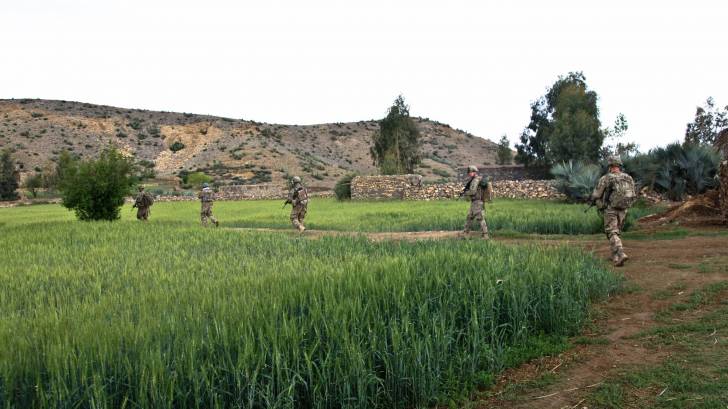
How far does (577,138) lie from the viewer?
137ft

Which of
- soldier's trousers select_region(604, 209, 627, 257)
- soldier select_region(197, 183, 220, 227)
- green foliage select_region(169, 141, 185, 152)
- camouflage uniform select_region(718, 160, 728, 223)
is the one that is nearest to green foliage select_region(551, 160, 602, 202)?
camouflage uniform select_region(718, 160, 728, 223)

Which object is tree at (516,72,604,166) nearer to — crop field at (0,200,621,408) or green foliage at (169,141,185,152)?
crop field at (0,200,621,408)

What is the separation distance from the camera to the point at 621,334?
6.22 metres

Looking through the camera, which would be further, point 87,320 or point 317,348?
point 87,320

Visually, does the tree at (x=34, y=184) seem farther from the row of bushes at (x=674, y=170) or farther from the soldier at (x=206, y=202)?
the row of bushes at (x=674, y=170)

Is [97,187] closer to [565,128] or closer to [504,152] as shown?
[565,128]

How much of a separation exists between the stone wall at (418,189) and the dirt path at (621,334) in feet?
74.7

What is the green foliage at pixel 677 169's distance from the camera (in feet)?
63.2

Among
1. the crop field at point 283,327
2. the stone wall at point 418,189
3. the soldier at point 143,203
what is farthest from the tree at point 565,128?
the crop field at point 283,327

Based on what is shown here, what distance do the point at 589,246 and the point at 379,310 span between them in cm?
898

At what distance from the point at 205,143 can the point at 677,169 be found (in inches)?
2747

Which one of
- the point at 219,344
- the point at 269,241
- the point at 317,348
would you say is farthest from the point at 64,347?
the point at 269,241

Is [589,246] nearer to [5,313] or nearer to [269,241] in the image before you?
[269,241]

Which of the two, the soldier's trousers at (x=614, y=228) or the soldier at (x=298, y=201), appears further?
the soldier at (x=298, y=201)
